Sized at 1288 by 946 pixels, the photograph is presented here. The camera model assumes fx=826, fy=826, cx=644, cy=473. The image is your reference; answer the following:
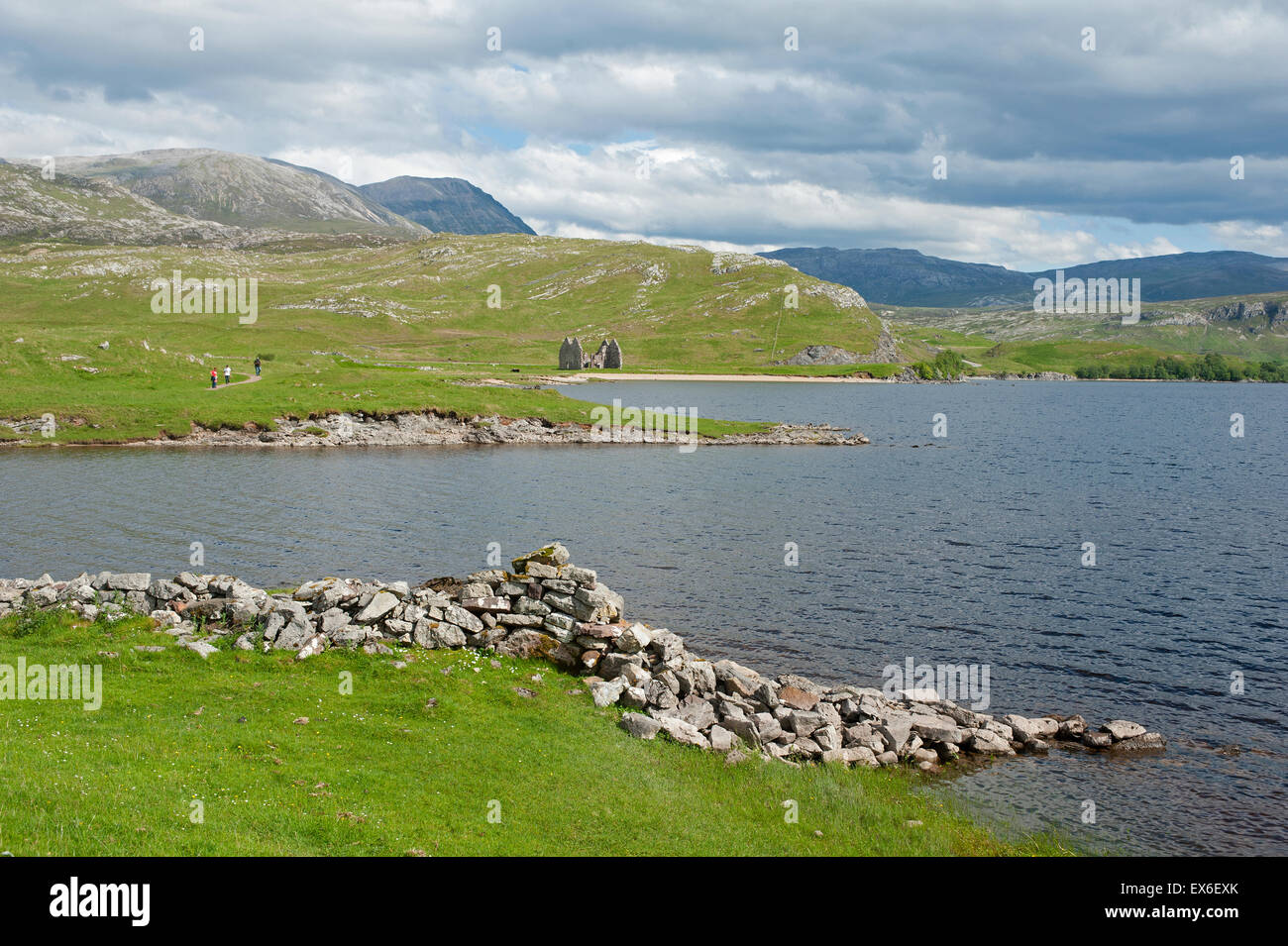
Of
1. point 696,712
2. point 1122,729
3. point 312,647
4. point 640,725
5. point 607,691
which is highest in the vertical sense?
point 312,647

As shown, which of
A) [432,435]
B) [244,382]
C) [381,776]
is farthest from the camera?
[244,382]

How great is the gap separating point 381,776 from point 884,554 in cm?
3657

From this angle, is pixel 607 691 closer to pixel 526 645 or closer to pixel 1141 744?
pixel 526 645

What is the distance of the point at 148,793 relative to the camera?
15.9 m

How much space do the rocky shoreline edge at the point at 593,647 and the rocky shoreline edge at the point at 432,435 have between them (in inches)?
2224

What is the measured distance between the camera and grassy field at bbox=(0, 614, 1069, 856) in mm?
15359

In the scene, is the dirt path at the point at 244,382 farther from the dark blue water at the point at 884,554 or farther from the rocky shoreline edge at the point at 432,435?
the dark blue water at the point at 884,554

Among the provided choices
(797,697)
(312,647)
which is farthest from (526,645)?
(797,697)

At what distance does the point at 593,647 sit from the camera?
28.1 metres

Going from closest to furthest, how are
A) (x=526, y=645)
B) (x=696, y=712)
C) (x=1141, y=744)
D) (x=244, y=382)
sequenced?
(x=696, y=712) < (x=1141, y=744) < (x=526, y=645) < (x=244, y=382)

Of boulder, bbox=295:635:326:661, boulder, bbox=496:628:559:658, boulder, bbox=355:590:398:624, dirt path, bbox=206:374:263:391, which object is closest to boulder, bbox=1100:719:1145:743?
boulder, bbox=496:628:559:658

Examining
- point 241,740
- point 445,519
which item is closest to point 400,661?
point 241,740
